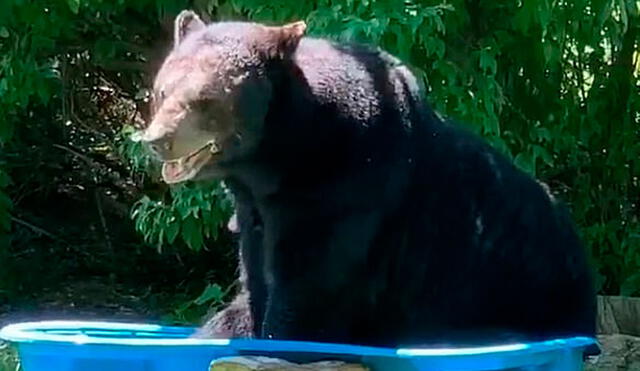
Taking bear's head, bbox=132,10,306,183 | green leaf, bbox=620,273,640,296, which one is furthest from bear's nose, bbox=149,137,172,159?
green leaf, bbox=620,273,640,296

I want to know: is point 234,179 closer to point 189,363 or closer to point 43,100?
point 189,363

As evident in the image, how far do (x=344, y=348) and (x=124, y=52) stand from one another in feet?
14.9

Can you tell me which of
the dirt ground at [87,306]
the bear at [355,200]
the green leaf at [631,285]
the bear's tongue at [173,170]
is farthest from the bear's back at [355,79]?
the green leaf at [631,285]

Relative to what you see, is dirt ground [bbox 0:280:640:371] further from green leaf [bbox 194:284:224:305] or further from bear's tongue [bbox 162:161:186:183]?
bear's tongue [bbox 162:161:186:183]

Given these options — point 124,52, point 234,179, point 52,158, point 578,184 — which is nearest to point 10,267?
point 52,158

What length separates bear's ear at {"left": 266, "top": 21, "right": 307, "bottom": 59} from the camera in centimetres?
322

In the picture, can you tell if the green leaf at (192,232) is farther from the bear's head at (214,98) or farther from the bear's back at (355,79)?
the bear's head at (214,98)

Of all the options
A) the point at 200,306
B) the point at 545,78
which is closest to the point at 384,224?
the point at 545,78

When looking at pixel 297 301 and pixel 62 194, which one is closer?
pixel 297 301

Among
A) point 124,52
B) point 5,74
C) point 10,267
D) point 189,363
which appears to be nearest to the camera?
point 189,363

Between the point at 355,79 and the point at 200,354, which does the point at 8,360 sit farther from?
the point at 200,354

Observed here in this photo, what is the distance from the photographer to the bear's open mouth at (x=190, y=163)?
3.04 metres

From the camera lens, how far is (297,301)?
330 centimetres

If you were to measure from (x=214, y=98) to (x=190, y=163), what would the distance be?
0.50 ft
